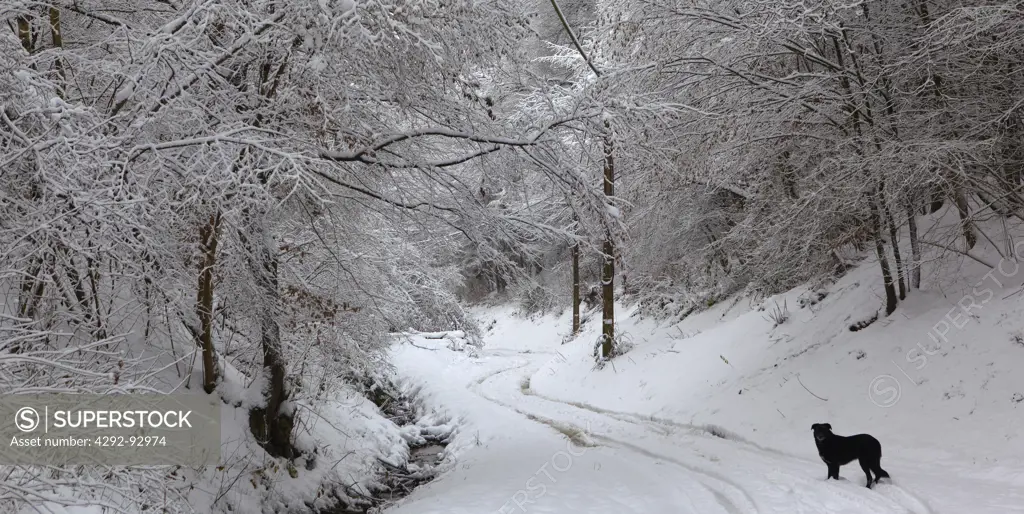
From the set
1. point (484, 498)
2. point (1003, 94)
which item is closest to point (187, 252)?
point (484, 498)

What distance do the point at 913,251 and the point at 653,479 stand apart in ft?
16.3

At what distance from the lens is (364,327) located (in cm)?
926

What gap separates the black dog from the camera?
6078mm

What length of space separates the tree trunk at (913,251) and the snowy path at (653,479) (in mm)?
3045

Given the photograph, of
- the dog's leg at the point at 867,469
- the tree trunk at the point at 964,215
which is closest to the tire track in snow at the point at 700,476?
the dog's leg at the point at 867,469

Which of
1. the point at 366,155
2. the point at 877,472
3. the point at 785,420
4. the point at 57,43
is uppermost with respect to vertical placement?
the point at 57,43

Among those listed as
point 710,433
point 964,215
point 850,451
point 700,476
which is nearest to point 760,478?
point 700,476

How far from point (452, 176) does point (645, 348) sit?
1021 centimetres

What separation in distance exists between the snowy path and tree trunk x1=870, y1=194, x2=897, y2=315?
128 inches

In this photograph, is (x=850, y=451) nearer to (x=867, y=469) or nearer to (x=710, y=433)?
(x=867, y=469)

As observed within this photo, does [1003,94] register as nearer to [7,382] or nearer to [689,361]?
[689,361]

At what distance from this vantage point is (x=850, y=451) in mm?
6141

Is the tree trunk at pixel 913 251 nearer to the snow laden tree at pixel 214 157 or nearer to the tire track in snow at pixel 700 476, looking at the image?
the tire track in snow at pixel 700 476

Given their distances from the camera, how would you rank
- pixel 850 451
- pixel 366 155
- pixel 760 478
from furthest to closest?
pixel 760 478, pixel 850 451, pixel 366 155
